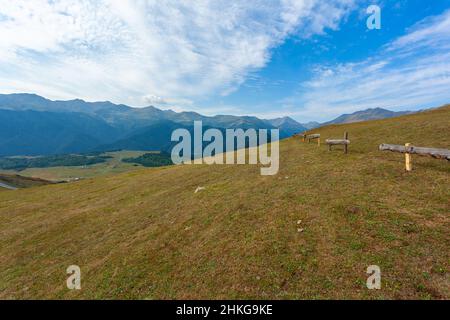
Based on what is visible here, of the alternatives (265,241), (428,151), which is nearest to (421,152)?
(428,151)

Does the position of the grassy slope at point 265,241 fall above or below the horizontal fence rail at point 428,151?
below

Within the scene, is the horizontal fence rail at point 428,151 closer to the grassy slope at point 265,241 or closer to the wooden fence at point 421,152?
the wooden fence at point 421,152

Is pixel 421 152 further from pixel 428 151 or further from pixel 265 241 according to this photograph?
pixel 265 241

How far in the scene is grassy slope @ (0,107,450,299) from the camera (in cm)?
959

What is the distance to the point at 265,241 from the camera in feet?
41.8

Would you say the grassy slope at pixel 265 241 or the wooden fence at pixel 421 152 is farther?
the wooden fence at pixel 421 152

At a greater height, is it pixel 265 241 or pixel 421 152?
pixel 421 152

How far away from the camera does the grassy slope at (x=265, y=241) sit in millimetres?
9586

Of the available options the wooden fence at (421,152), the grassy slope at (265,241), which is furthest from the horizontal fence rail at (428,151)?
the grassy slope at (265,241)

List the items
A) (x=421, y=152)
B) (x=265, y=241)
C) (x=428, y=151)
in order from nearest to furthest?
(x=265, y=241) < (x=428, y=151) < (x=421, y=152)

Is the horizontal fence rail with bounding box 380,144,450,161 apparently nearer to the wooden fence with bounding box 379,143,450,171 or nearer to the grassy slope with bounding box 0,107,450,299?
the wooden fence with bounding box 379,143,450,171

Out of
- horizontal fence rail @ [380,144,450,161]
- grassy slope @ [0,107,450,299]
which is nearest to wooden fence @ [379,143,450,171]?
horizontal fence rail @ [380,144,450,161]

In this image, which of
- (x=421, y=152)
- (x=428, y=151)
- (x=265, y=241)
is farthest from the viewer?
(x=421, y=152)
